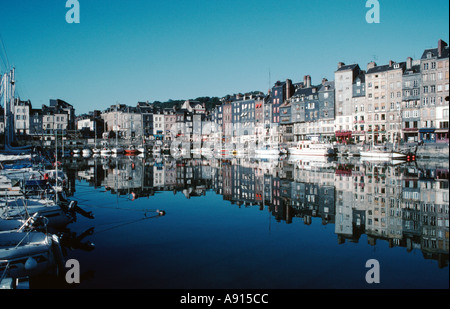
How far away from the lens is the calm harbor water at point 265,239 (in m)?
11.6

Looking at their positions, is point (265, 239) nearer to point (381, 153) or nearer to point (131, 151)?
point (381, 153)

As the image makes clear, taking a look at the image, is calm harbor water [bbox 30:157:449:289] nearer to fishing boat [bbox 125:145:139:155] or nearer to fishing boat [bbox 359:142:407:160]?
fishing boat [bbox 359:142:407:160]

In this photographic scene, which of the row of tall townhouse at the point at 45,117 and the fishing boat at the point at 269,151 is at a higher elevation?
the row of tall townhouse at the point at 45,117

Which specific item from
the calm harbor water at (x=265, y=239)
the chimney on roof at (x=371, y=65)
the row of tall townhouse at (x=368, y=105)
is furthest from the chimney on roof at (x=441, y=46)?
the calm harbor water at (x=265, y=239)

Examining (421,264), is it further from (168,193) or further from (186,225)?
(168,193)

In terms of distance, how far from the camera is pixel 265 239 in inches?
640

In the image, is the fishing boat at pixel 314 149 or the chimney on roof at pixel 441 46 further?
the fishing boat at pixel 314 149

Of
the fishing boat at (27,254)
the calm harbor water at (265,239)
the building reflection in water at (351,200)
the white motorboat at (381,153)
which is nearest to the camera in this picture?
the fishing boat at (27,254)

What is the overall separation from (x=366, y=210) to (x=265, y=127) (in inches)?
3733

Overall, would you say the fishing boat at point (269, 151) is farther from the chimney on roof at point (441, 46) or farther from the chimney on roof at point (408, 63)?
the chimney on roof at point (441, 46)

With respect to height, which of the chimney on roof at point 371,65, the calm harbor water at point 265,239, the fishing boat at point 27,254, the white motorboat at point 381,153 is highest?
the chimney on roof at point 371,65

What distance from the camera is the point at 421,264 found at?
501 inches

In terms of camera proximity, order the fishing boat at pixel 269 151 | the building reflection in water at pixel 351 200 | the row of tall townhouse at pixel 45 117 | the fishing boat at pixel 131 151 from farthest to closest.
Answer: the row of tall townhouse at pixel 45 117
the fishing boat at pixel 131 151
the fishing boat at pixel 269 151
the building reflection in water at pixel 351 200

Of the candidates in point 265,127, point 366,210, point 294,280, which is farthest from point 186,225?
point 265,127
